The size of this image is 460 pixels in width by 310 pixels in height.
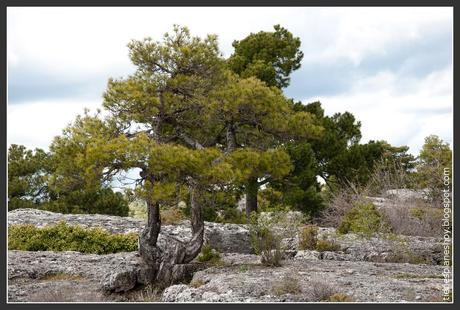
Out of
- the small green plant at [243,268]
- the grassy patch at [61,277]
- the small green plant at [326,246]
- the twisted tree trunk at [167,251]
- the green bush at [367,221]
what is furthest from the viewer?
the small green plant at [326,246]

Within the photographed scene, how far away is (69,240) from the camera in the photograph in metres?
19.0

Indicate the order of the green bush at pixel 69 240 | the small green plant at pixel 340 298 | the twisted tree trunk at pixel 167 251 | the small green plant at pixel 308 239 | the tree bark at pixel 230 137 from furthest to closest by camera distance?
the green bush at pixel 69 240
the small green plant at pixel 308 239
the tree bark at pixel 230 137
the twisted tree trunk at pixel 167 251
the small green plant at pixel 340 298

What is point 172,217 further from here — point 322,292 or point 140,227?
point 322,292

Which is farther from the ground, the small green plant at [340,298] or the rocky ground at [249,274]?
the rocky ground at [249,274]

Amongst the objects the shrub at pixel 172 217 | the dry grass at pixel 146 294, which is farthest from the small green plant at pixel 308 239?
the dry grass at pixel 146 294

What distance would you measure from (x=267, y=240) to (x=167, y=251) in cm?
234

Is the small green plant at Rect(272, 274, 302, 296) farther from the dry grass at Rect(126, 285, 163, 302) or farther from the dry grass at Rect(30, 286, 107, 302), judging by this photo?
the dry grass at Rect(30, 286, 107, 302)

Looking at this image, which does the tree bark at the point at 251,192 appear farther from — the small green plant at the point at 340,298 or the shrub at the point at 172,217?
the small green plant at the point at 340,298

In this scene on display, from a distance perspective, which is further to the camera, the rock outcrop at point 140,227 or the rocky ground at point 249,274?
the rock outcrop at point 140,227

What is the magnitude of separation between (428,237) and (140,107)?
10.7 metres

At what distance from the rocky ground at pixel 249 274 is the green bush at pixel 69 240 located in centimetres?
116

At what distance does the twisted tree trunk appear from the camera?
13852mm

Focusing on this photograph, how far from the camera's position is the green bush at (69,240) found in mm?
18766

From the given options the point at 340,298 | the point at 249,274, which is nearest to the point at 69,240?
the point at 249,274
